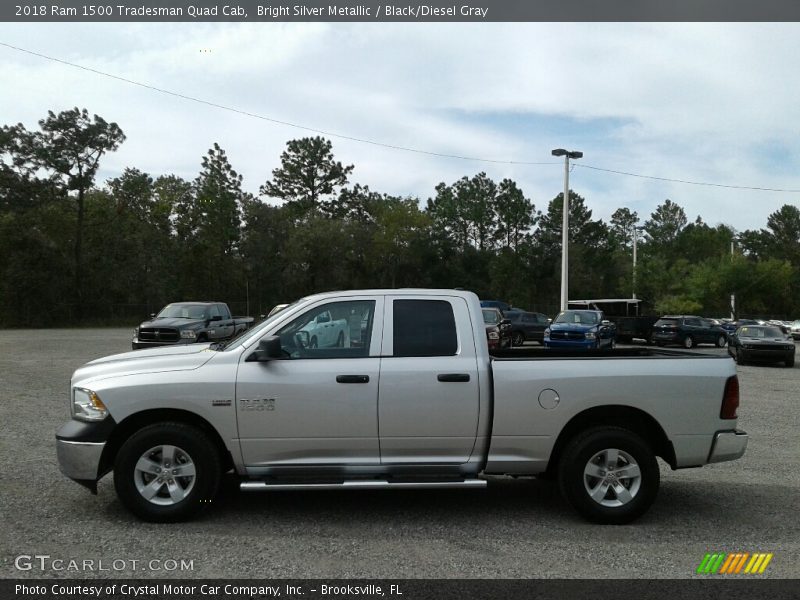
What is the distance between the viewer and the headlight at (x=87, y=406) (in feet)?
18.5

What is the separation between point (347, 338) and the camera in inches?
233

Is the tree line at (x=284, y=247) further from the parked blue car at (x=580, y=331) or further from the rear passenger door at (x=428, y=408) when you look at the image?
the rear passenger door at (x=428, y=408)

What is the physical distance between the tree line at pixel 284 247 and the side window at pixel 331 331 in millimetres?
49280

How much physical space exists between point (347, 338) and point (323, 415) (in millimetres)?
680

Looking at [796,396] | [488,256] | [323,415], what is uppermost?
[488,256]

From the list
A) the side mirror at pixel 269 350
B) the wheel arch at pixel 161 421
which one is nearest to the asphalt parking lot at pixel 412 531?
the wheel arch at pixel 161 421

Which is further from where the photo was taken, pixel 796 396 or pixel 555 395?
pixel 796 396

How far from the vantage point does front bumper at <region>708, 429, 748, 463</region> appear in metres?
5.82

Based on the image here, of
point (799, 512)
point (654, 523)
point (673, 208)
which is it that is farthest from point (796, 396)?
point (673, 208)

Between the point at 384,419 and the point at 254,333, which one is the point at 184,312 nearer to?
the point at 254,333

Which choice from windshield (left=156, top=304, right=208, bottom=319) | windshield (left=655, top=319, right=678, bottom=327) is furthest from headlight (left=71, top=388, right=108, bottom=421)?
windshield (left=655, top=319, right=678, bottom=327)

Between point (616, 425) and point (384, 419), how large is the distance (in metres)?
1.99

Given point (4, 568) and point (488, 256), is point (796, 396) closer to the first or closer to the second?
point (4, 568)

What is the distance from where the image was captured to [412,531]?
5.55 metres
